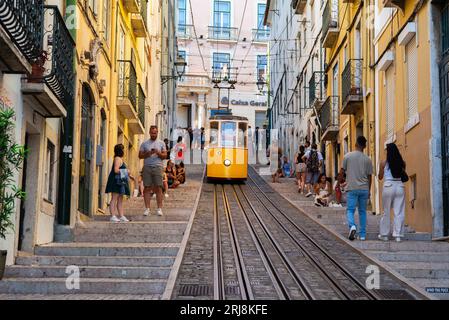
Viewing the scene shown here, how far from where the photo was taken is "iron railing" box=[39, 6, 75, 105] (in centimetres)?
Answer: 1105

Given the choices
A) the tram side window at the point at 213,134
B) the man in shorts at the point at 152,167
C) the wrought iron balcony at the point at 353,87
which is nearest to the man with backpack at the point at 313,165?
the wrought iron balcony at the point at 353,87

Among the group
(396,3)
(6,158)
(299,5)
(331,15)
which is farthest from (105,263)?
(299,5)

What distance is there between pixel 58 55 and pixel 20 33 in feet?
8.60

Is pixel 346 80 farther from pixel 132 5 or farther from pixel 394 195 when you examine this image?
pixel 394 195

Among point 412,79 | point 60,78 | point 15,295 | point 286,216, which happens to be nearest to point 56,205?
point 60,78

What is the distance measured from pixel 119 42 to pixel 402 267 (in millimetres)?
12840

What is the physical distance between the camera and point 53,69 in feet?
36.2

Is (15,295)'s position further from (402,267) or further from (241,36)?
(241,36)

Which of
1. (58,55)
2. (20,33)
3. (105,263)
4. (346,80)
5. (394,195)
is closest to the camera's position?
(20,33)

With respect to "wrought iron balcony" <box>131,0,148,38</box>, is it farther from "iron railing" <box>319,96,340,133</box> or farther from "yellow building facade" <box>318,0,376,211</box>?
"iron railing" <box>319,96,340,133</box>

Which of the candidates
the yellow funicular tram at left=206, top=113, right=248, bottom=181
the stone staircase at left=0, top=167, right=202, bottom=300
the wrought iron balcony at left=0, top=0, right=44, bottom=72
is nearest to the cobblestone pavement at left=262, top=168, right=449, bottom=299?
the stone staircase at left=0, top=167, right=202, bottom=300

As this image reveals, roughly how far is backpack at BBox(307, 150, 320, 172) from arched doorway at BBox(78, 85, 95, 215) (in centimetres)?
761

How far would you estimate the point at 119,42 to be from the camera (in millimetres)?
20547

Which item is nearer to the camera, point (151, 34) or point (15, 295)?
point (15, 295)
